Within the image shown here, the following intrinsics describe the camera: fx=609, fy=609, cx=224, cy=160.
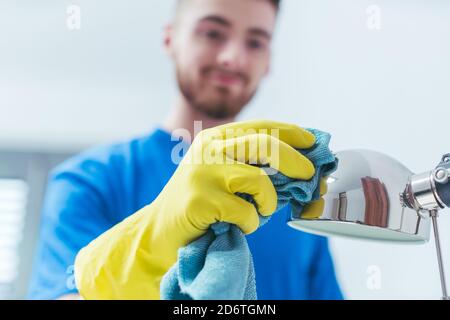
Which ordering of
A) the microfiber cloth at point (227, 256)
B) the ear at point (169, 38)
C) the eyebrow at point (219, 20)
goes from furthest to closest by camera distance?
1. the ear at point (169, 38)
2. the eyebrow at point (219, 20)
3. the microfiber cloth at point (227, 256)

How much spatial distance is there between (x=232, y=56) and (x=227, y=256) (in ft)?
2.02

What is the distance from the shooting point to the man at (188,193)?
45 cm

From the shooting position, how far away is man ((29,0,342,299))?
0.45m

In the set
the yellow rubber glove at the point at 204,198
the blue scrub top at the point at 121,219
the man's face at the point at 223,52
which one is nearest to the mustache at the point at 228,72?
the man's face at the point at 223,52

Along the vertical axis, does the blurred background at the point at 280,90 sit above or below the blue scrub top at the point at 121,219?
above

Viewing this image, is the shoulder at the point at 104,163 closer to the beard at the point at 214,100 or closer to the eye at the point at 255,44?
the beard at the point at 214,100

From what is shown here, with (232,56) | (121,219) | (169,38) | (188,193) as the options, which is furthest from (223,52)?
(188,193)

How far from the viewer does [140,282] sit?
0.53 meters

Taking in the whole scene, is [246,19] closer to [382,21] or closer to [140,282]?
[382,21]

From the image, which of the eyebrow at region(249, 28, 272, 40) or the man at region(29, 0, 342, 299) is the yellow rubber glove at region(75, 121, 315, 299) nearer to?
the man at region(29, 0, 342, 299)

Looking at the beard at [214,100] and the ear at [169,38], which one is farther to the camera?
the ear at [169,38]

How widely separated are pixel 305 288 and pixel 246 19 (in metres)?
0.43

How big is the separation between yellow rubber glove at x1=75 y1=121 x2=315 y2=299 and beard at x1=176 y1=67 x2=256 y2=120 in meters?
0.48
